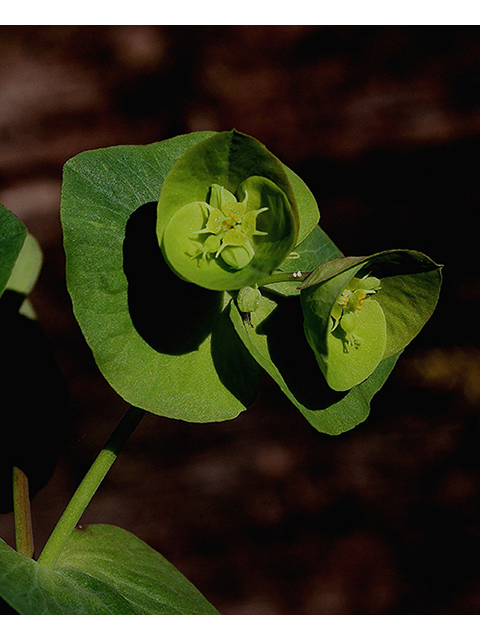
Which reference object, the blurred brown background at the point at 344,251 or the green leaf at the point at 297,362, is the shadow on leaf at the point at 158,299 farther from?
the blurred brown background at the point at 344,251

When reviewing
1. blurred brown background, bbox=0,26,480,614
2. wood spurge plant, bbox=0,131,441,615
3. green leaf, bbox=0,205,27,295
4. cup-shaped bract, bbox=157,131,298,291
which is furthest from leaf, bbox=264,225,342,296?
blurred brown background, bbox=0,26,480,614

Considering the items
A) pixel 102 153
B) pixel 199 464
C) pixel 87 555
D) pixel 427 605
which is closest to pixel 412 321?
pixel 102 153

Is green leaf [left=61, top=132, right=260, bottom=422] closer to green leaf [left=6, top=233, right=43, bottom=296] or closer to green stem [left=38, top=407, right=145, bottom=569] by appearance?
green stem [left=38, top=407, right=145, bottom=569]

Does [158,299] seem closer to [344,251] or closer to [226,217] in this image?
[226,217]

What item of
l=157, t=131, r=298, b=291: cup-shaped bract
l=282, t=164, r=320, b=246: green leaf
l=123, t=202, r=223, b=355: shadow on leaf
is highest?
l=157, t=131, r=298, b=291: cup-shaped bract

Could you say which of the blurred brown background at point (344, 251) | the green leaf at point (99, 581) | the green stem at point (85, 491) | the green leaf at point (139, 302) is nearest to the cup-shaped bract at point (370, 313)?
the green leaf at point (139, 302)

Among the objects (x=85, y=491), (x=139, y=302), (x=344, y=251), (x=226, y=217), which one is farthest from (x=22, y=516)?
(x=344, y=251)

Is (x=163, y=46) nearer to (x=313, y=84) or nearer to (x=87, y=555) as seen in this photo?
(x=313, y=84)
